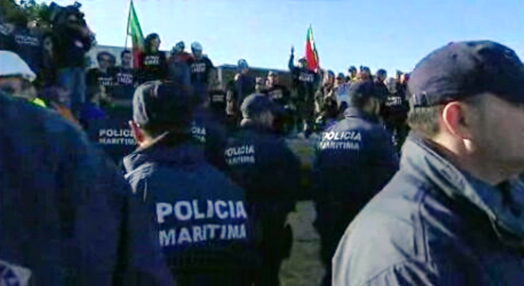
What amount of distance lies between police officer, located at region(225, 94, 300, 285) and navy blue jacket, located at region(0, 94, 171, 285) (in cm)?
500

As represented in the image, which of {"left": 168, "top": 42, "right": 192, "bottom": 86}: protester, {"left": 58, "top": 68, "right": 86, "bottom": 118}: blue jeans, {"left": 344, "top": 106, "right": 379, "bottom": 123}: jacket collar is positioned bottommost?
{"left": 344, "top": 106, "right": 379, "bottom": 123}: jacket collar

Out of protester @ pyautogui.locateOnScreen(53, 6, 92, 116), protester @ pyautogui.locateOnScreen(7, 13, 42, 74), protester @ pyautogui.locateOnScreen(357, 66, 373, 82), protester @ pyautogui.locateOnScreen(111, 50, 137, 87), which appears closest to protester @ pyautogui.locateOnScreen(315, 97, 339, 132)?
protester @ pyautogui.locateOnScreen(357, 66, 373, 82)

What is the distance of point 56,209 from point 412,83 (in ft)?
4.47

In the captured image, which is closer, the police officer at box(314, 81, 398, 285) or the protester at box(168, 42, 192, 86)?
the police officer at box(314, 81, 398, 285)

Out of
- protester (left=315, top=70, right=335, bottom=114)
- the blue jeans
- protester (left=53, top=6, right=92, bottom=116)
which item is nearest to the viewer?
the blue jeans

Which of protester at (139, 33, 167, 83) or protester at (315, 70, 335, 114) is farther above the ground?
protester at (139, 33, 167, 83)

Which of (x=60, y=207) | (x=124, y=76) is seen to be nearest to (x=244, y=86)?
(x=124, y=76)

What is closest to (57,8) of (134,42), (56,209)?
(56,209)

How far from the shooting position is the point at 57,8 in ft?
32.8

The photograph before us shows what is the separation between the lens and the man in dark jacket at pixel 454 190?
7.32ft

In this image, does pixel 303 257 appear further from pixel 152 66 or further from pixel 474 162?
pixel 474 162

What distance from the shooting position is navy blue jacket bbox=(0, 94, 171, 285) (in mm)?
1394

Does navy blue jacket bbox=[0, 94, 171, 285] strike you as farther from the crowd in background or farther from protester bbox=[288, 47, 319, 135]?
protester bbox=[288, 47, 319, 135]

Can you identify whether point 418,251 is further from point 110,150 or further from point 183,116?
point 110,150
